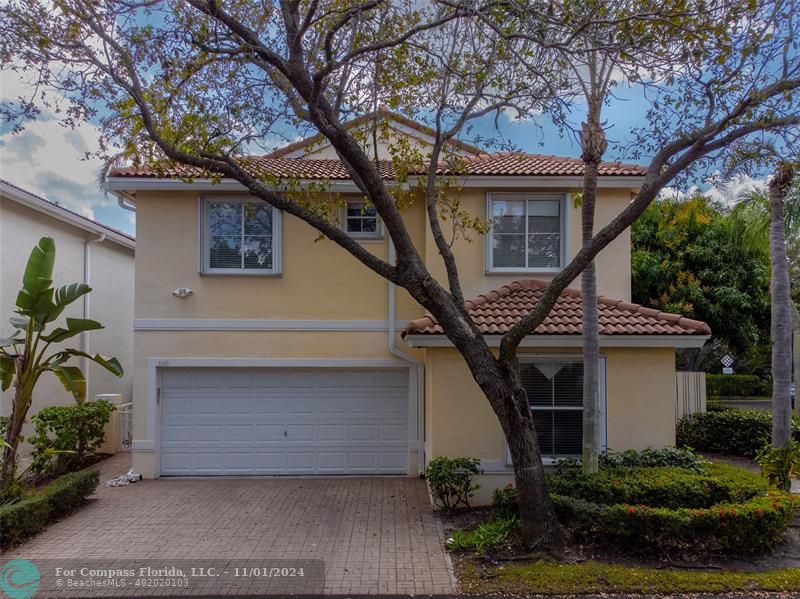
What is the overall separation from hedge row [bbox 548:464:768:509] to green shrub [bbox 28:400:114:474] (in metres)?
7.98

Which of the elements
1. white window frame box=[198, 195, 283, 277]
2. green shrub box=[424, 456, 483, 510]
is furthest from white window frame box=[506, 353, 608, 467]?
white window frame box=[198, 195, 283, 277]

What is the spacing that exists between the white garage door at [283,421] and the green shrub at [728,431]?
737 centimetres

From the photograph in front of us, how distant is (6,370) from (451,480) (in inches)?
277

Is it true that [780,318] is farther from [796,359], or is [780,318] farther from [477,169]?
[796,359]

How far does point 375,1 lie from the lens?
6.57 m

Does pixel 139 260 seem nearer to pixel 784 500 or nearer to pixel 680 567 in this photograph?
pixel 680 567

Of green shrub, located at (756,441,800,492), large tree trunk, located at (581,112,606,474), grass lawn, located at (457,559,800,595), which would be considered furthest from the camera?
green shrub, located at (756,441,800,492)

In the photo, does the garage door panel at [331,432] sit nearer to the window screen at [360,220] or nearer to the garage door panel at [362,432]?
the garage door panel at [362,432]

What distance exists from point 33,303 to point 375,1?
658 centimetres

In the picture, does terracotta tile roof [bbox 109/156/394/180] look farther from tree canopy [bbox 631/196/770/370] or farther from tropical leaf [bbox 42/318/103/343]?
tree canopy [bbox 631/196/770/370]

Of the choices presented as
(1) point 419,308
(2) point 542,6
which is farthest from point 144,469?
(2) point 542,6

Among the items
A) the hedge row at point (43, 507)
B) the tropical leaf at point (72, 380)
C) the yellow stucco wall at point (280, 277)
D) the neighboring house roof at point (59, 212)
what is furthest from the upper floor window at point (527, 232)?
the neighboring house roof at point (59, 212)

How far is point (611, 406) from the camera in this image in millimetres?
8797

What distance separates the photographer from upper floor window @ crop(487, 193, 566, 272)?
412 inches
